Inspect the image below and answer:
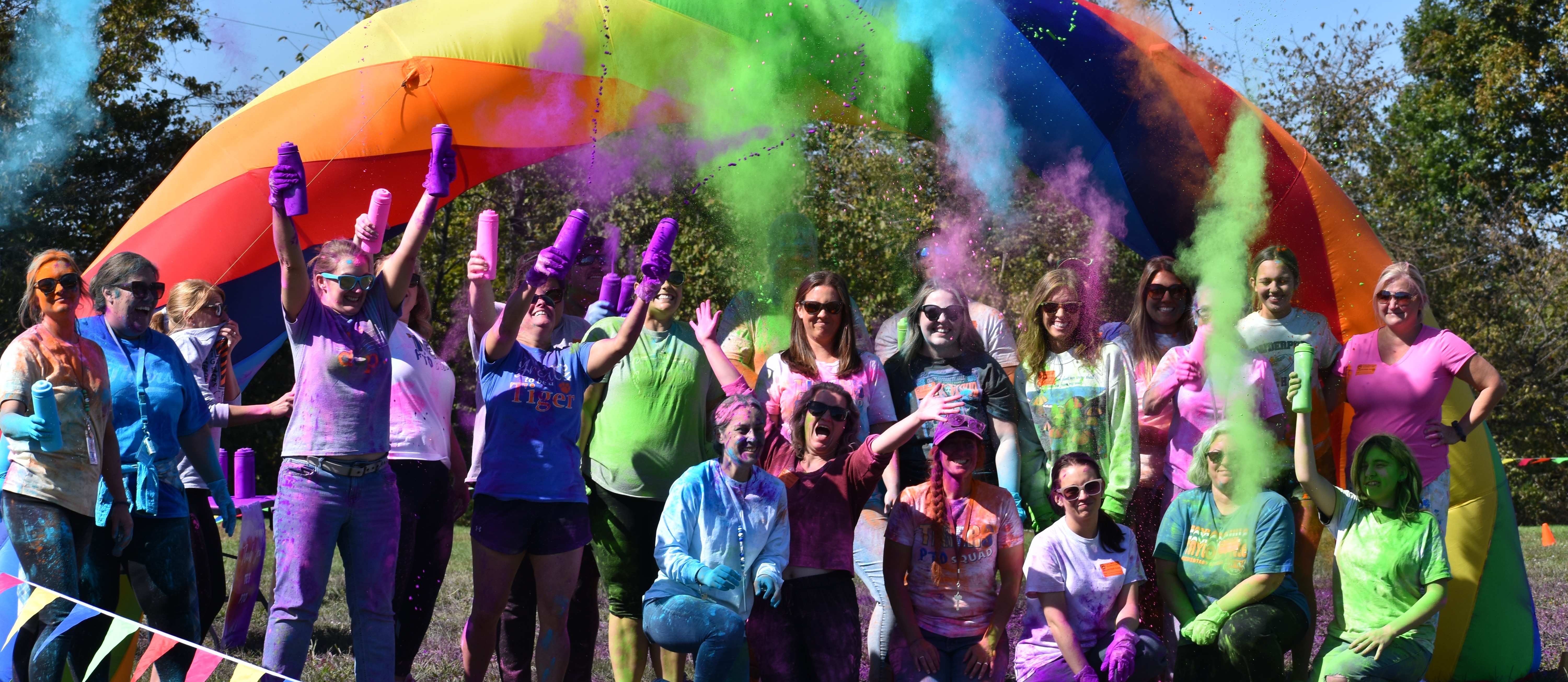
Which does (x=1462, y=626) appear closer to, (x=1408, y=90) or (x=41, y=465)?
(x=41, y=465)

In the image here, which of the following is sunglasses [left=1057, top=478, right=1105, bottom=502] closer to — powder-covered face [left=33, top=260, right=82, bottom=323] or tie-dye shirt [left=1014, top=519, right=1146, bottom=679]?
tie-dye shirt [left=1014, top=519, right=1146, bottom=679]

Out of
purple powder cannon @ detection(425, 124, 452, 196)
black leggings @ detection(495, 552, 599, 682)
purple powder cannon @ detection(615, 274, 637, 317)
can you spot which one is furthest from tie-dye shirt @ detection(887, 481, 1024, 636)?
purple powder cannon @ detection(425, 124, 452, 196)

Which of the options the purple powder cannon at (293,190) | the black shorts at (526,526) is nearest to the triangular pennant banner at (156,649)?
the black shorts at (526,526)

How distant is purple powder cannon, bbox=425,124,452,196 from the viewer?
399 centimetres

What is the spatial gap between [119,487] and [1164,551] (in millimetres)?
3559

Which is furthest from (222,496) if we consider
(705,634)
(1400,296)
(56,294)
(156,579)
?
(1400,296)

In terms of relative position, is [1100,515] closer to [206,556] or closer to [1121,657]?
[1121,657]

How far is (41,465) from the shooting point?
3910 mm

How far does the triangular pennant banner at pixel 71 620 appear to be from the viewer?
3.77 metres

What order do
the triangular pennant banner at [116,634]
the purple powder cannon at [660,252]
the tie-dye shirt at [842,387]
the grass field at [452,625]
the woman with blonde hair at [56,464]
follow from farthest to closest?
the grass field at [452,625] < the tie-dye shirt at [842,387] < the purple powder cannon at [660,252] < the woman with blonde hair at [56,464] < the triangular pennant banner at [116,634]

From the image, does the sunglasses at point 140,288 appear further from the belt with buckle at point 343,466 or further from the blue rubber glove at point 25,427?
the belt with buckle at point 343,466

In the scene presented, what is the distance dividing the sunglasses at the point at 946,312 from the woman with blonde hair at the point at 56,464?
2840 mm

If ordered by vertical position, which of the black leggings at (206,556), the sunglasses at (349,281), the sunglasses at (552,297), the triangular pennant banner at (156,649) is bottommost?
the triangular pennant banner at (156,649)

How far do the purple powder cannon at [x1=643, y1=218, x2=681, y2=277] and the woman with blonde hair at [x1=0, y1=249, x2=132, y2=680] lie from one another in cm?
179
